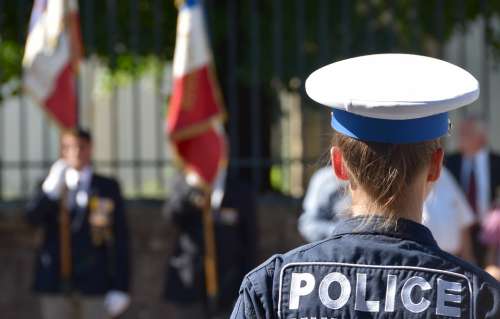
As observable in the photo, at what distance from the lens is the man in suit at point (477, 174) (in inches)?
265

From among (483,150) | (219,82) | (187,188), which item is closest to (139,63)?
(219,82)

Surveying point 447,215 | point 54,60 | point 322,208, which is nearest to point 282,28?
point 54,60

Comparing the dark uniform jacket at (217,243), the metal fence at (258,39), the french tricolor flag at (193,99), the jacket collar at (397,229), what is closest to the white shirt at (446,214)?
the dark uniform jacket at (217,243)

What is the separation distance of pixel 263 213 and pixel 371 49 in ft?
4.85

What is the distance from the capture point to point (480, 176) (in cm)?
677

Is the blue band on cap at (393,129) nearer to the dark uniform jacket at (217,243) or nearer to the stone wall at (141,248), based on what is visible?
the dark uniform jacket at (217,243)

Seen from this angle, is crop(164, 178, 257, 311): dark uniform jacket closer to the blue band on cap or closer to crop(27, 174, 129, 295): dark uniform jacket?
crop(27, 174, 129, 295): dark uniform jacket

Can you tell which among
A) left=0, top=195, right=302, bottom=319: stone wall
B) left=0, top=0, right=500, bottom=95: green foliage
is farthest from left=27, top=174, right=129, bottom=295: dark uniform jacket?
left=0, top=0, right=500, bottom=95: green foliage

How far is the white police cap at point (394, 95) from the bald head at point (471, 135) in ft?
14.9

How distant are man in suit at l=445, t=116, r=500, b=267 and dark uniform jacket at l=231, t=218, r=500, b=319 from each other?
4.68 m

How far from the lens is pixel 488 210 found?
6.86 m

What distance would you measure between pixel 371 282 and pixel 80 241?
16.0ft

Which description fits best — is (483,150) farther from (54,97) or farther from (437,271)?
(437,271)

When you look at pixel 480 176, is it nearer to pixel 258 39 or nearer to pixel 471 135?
pixel 471 135
